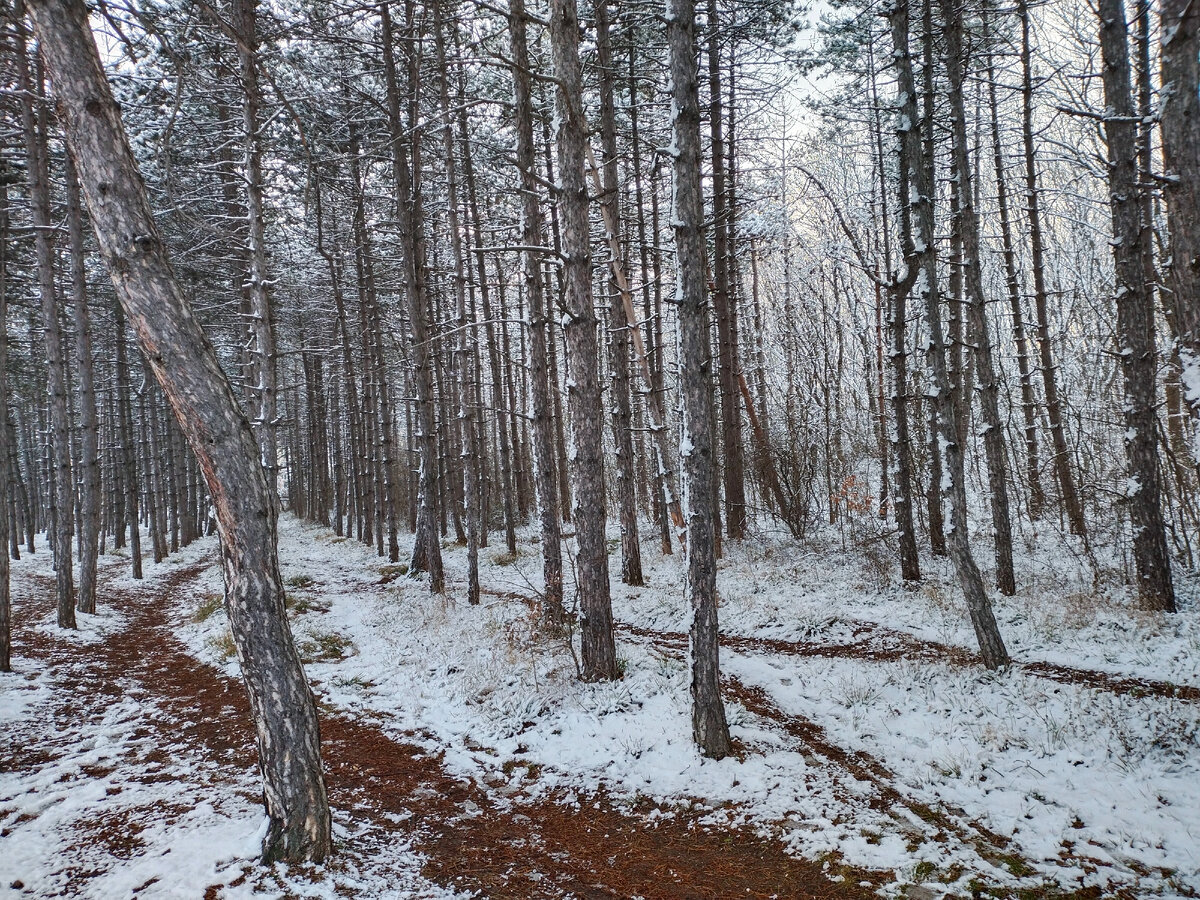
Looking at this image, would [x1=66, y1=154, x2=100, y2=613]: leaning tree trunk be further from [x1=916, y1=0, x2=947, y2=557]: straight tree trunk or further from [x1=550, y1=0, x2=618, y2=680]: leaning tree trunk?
[x1=916, y1=0, x2=947, y2=557]: straight tree trunk

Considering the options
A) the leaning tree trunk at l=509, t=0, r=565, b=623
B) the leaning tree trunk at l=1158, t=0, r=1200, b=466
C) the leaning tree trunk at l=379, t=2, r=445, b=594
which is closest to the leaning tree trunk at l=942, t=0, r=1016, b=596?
the leaning tree trunk at l=1158, t=0, r=1200, b=466

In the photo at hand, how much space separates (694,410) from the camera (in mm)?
A: 5477

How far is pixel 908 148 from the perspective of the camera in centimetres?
736

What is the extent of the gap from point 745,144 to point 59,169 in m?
16.5

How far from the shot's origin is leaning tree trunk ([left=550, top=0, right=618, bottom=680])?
6.64 m

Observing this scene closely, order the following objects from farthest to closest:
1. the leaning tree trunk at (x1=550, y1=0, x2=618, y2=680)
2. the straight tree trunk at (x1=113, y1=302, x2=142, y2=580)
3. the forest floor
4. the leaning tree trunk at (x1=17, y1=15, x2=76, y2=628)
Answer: the straight tree trunk at (x1=113, y1=302, x2=142, y2=580) → the leaning tree trunk at (x1=17, y1=15, x2=76, y2=628) → the leaning tree trunk at (x1=550, y1=0, x2=618, y2=680) → the forest floor

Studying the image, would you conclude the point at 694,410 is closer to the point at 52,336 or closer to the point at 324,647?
the point at 324,647

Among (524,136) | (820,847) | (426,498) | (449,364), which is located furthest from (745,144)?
(820,847)

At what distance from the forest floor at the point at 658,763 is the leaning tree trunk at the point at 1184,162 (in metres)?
2.74

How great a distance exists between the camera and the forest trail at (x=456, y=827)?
12.9ft

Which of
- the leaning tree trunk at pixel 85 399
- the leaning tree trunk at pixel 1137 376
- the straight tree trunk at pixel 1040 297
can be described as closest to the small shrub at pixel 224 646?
the leaning tree trunk at pixel 85 399

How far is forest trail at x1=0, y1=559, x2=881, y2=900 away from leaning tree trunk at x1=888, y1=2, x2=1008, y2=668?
13.0 ft

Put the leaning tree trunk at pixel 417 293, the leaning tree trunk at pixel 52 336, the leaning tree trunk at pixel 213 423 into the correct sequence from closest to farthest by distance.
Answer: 1. the leaning tree trunk at pixel 213 423
2. the leaning tree trunk at pixel 52 336
3. the leaning tree trunk at pixel 417 293

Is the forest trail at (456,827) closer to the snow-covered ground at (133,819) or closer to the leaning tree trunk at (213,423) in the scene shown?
the snow-covered ground at (133,819)
